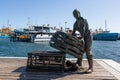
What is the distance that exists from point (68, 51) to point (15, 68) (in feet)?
5.99

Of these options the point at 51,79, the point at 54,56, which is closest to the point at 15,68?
the point at 54,56

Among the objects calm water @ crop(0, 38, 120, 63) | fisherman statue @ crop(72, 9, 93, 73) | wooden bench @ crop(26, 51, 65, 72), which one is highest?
fisherman statue @ crop(72, 9, 93, 73)

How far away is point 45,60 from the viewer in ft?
27.9

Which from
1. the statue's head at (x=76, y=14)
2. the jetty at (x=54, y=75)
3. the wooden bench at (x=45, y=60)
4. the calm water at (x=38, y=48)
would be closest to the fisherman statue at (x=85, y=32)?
the statue's head at (x=76, y=14)

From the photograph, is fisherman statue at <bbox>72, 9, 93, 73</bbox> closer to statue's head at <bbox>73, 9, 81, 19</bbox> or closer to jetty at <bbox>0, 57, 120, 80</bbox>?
statue's head at <bbox>73, 9, 81, 19</bbox>

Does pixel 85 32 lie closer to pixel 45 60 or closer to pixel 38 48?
pixel 45 60

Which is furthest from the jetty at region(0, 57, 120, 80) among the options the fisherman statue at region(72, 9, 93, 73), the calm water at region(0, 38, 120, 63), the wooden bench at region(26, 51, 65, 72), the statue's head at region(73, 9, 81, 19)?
the calm water at region(0, 38, 120, 63)

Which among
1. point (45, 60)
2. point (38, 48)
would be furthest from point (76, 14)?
Result: point (38, 48)

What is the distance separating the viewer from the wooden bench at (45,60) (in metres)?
8.31

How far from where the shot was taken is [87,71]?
331 inches

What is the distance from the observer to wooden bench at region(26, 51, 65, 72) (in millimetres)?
8312

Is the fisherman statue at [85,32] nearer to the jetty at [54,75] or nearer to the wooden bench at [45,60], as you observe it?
the jetty at [54,75]

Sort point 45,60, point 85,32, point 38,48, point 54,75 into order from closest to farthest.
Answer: point 54,75 < point 45,60 < point 85,32 < point 38,48

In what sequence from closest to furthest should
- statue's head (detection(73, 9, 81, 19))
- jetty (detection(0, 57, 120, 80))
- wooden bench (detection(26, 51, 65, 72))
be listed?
jetty (detection(0, 57, 120, 80)) < wooden bench (detection(26, 51, 65, 72)) < statue's head (detection(73, 9, 81, 19))
